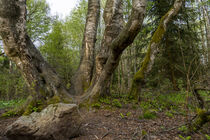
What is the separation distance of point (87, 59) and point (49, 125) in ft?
12.1

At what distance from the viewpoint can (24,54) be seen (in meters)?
4.00

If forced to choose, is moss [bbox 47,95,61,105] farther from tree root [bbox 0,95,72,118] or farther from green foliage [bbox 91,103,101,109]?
green foliage [bbox 91,103,101,109]

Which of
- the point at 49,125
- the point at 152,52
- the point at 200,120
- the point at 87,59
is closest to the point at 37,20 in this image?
the point at 87,59

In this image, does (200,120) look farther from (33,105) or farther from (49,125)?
(33,105)

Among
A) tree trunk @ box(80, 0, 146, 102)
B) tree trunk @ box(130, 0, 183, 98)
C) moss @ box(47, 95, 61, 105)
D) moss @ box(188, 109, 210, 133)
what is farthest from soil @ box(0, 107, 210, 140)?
tree trunk @ box(130, 0, 183, 98)

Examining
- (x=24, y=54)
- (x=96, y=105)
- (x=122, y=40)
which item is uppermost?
(x=122, y=40)

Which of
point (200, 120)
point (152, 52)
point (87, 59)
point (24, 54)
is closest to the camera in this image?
point (200, 120)

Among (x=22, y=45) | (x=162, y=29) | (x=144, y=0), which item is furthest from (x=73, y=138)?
(x=162, y=29)

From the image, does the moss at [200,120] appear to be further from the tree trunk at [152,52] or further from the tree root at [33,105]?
the tree root at [33,105]

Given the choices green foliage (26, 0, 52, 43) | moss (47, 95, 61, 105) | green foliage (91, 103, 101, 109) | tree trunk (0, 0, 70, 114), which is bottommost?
green foliage (91, 103, 101, 109)

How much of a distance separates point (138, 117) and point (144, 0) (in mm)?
→ 3182

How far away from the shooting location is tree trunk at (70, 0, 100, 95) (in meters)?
5.51

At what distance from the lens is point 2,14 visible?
142 inches

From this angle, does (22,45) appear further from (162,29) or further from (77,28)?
(77,28)
